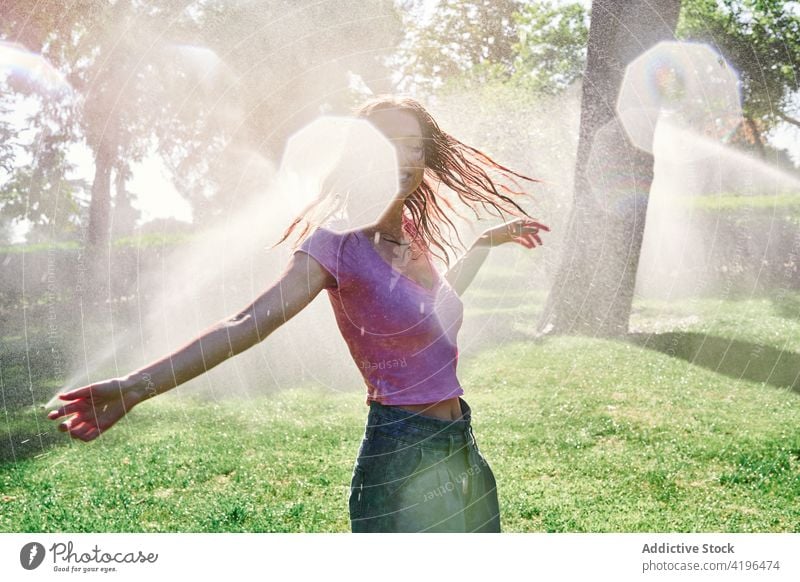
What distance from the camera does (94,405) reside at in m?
1.39

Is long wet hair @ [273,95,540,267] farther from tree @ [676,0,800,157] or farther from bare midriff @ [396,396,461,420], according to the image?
tree @ [676,0,800,157]

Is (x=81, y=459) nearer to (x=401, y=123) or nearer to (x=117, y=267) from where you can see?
(x=117, y=267)

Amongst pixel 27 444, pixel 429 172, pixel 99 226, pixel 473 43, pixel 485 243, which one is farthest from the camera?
pixel 27 444

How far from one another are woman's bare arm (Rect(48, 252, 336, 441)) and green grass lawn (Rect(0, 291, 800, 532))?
2.04m

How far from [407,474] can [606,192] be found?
3.27 meters

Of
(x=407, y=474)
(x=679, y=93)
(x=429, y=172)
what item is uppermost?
(x=679, y=93)

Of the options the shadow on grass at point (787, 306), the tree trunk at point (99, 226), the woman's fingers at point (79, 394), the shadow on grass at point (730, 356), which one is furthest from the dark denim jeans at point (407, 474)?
the shadow on grass at point (787, 306)

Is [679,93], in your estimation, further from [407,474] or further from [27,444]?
[27,444]

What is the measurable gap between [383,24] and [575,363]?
260 cm

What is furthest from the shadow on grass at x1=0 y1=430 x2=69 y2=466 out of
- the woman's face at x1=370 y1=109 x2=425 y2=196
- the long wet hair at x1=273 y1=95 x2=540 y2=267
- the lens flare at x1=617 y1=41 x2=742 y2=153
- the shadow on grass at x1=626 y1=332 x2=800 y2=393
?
the lens flare at x1=617 y1=41 x2=742 y2=153

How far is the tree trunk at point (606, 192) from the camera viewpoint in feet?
14.0

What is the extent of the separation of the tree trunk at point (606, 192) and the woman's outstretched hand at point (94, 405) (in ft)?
Answer: 11.1

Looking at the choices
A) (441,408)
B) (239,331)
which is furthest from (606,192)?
(239,331)
